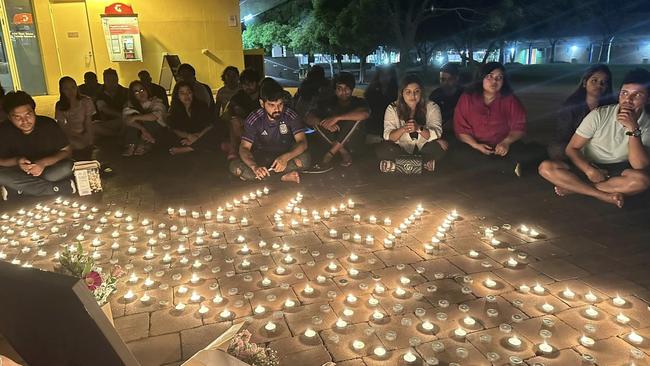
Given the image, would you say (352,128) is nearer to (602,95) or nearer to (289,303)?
(602,95)

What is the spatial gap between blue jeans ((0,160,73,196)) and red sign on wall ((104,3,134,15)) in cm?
633

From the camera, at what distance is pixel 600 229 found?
4410mm

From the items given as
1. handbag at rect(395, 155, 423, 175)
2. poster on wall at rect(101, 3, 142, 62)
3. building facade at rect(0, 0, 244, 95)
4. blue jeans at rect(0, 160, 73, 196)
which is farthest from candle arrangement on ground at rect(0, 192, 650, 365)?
building facade at rect(0, 0, 244, 95)

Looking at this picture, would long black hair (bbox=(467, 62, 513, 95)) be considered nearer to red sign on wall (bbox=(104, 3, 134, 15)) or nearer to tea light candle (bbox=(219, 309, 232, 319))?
tea light candle (bbox=(219, 309, 232, 319))

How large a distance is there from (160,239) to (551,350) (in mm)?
3243

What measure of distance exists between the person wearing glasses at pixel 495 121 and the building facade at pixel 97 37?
25.2ft

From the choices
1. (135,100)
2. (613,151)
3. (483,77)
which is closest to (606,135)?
(613,151)

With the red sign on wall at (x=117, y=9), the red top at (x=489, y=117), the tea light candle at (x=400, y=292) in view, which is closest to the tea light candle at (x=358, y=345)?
the tea light candle at (x=400, y=292)

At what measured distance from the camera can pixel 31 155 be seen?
5.68m

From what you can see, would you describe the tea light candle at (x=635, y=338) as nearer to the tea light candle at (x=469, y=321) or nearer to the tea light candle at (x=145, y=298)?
the tea light candle at (x=469, y=321)

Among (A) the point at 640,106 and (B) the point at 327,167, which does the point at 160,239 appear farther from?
(A) the point at 640,106

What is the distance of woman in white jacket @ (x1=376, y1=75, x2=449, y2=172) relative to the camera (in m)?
6.02

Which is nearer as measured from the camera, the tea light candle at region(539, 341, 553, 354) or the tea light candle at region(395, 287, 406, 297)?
the tea light candle at region(539, 341, 553, 354)

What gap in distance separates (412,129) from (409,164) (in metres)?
0.51
